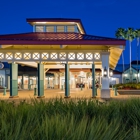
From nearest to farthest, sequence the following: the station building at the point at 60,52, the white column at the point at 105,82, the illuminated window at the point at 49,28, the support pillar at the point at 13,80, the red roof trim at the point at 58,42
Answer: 1. the red roof trim at the point at 58,42
2. the station building at the point at 60,52
3. the white column at the point at 105,82
4. the support pillar at the point at 13,80
5. the illuminated window at the point at 49,28

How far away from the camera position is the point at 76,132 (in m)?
4.35

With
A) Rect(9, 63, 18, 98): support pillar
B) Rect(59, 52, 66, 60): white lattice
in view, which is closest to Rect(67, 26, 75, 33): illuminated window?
Rect(59, 52, 66, 60): white lattice

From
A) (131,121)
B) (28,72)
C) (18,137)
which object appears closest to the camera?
(18,137)

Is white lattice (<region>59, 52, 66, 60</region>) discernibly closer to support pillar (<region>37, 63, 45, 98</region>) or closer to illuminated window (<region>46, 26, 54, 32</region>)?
support pillar (<region>37, 63, 45, 98</region>)

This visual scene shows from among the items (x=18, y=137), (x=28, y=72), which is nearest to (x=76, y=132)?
(x=18, y=137)

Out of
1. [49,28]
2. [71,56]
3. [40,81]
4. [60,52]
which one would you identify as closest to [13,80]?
[40,81]

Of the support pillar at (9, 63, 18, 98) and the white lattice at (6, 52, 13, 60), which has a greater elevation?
the white lattice at (6, 52, 13, 60)

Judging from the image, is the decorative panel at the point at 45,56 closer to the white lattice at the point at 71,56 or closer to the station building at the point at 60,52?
the station building at the point at 60,52

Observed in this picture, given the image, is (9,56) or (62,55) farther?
(9,56)

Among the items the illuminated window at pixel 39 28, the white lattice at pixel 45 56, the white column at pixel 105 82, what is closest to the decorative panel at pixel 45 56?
the white lattice at pixel 45 56

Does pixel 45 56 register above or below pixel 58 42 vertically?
below

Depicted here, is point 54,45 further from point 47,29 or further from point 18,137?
point 18,137

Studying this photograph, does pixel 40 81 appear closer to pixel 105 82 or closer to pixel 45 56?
pixel 45 56

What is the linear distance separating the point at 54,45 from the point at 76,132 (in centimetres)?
1809
